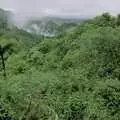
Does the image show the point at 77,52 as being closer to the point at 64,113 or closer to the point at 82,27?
the point at 82,27

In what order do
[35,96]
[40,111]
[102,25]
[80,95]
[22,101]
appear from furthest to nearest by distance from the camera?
1. [102,25]
2. [80,95]
3. [35,96]
4. [22,101]
5. [40,111]

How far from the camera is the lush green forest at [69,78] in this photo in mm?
16547

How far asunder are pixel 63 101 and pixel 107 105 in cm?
237

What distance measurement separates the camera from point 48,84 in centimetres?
2064

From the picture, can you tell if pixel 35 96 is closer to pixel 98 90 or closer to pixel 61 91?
pixel 61 91

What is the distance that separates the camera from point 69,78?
21672 mm

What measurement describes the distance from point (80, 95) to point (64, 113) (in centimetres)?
172

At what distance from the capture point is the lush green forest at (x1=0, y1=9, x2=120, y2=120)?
16.5m

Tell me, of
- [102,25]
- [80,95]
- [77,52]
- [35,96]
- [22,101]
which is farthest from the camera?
[102,25]

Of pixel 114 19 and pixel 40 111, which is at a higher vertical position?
pixel 114 19

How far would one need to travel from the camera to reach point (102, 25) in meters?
28.2

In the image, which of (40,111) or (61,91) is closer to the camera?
(40,111)

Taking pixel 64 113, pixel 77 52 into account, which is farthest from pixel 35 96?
pixel 77 52

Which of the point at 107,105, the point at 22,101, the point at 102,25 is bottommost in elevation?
the point at 107,105
